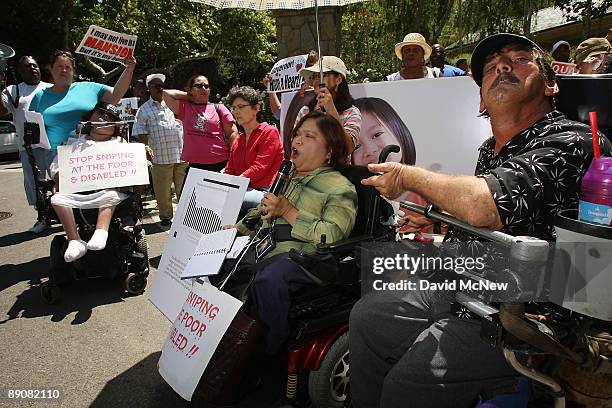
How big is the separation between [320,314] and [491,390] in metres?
1.01

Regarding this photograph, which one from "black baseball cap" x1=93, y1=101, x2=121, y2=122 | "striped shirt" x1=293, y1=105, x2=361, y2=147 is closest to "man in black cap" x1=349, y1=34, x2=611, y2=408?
"striped shirt" x1=293, y1=105, x2=361, y2=147

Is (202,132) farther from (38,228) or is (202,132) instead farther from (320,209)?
(320,209)

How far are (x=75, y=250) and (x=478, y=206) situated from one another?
3337 mm

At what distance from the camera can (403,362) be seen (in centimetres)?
170

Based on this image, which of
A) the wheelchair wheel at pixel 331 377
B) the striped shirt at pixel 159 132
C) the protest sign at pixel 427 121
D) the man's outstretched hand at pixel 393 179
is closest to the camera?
the man's outstretched hand at pixel 393 179

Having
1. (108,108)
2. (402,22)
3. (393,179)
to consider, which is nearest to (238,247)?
(393,179)

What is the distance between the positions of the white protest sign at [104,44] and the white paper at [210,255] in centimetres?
292

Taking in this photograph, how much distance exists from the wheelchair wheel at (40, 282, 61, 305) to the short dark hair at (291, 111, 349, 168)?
254 cm

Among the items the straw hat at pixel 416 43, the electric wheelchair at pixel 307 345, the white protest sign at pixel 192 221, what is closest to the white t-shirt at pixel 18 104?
the white protest sign at pixel 192 221

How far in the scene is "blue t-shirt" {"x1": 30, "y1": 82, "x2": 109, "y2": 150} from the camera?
451 centimetres

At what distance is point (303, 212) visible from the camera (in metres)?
2.59

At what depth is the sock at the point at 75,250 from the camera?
3738 millimetres

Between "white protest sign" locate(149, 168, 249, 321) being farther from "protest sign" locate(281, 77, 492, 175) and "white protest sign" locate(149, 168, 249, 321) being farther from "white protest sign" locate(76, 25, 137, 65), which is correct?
"white protest sign" locate(76, 25, 137, 65)

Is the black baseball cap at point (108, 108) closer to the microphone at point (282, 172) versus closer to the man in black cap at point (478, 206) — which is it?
the microphone at point (282, 172)
